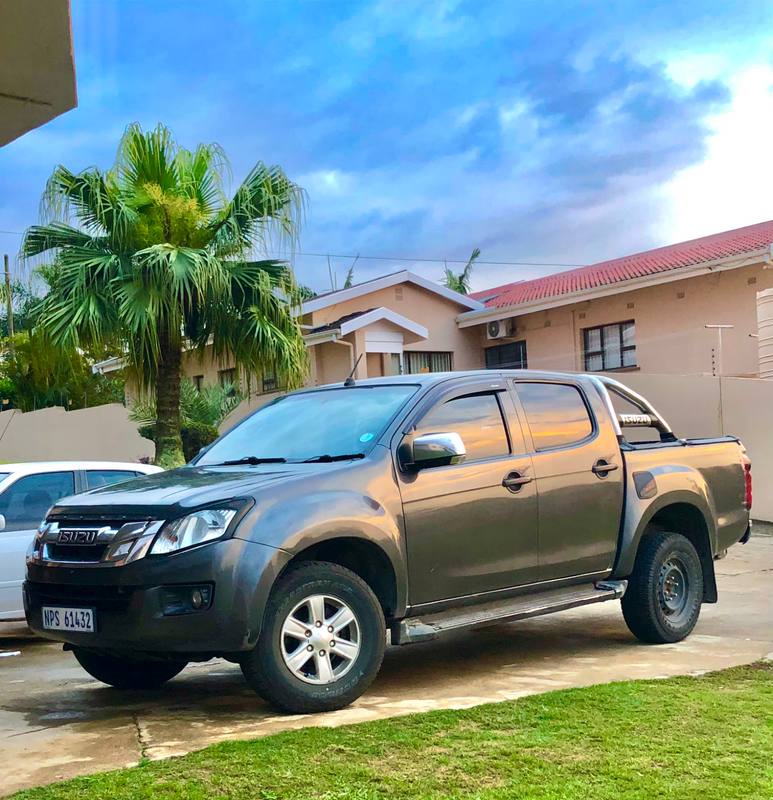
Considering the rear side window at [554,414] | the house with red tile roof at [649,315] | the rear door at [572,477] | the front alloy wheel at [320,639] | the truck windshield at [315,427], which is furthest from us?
the house with red tile roof at [649,315]

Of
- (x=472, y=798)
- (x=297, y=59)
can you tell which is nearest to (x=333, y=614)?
(x=472, y=798)

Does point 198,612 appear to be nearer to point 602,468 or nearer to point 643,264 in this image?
point 602,468

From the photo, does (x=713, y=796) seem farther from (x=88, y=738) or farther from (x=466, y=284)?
(x=466, y=284)

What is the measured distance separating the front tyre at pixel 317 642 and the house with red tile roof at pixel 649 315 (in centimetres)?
1520

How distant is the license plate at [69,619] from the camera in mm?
5316

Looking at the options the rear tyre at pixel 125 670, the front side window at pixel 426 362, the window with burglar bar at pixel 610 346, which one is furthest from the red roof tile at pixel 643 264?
the rear tyre at pixel 125 670

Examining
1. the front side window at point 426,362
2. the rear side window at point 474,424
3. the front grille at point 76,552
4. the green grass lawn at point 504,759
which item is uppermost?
the front side window at point 426,362

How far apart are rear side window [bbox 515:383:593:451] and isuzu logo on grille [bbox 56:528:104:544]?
2.86m

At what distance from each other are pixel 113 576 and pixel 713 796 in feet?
9.82

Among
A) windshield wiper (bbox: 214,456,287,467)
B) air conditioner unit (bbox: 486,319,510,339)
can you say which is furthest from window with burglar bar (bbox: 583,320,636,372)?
windshield wiper (bbox: 214,456,287,467)

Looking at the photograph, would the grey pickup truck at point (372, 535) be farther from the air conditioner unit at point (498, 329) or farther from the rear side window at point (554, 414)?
the air conditioner unit at point (498, 329)

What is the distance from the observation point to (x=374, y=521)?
5.64 metres

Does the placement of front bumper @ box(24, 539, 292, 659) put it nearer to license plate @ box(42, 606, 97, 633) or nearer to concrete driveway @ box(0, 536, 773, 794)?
license plate @ box(42, 606, 97, 633)

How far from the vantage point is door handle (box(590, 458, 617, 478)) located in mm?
6945
